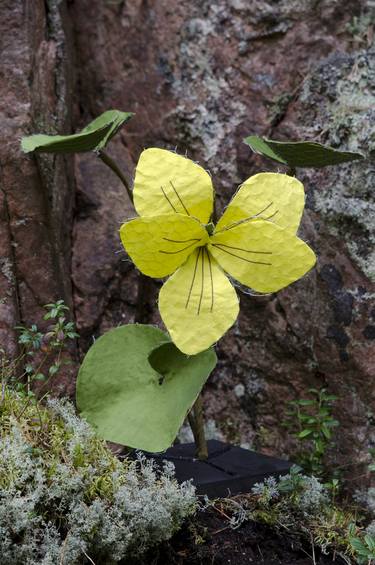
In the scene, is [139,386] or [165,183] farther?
[139,386]

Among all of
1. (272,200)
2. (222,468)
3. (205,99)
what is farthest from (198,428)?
(205,99)

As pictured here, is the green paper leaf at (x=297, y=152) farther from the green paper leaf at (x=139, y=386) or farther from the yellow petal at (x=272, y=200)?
the green paper leaf at (x=139, y=386)

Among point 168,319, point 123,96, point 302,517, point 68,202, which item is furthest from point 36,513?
point 123,96

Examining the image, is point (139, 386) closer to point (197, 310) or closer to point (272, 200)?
point (197, 310)

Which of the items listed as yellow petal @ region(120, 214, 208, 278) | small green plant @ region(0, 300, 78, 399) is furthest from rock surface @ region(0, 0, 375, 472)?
yellow petal @ region(120, 214, 208, 278)

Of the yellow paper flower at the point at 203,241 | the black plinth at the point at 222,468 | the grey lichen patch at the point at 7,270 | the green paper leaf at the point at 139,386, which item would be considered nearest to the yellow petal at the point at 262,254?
the yellow paper flower at the point at 203,241

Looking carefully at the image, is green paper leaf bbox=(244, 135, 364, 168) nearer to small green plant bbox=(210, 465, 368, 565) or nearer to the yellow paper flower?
the yellow paper flower
